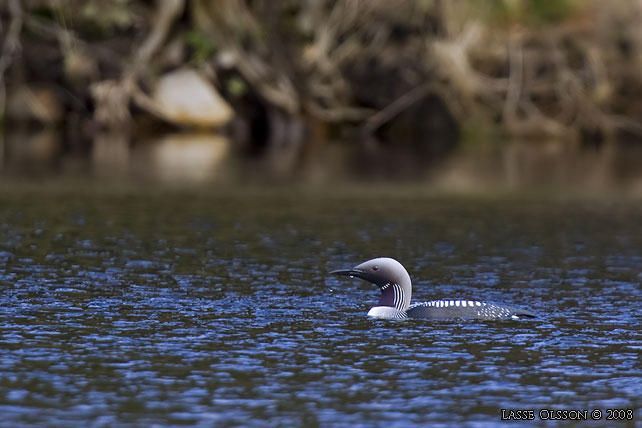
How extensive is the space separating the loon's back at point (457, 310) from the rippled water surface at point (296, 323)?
0.42 ft

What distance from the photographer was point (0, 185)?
34.2 meters

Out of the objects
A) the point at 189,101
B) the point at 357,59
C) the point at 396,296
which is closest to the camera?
the point at 396,296

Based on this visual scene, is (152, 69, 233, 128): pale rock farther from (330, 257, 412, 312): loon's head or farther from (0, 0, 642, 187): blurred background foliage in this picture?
(330, 257, 412, 312): loon's head

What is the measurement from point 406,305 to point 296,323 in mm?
1329

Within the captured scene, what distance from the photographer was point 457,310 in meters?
16.6

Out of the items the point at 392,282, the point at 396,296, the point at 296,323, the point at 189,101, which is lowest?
the point at 296,323

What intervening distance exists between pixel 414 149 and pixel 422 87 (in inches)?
360

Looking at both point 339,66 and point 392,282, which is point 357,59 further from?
point 392,282

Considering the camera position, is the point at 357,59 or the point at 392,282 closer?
the point at 392,282

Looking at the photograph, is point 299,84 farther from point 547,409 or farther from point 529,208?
point 547,409

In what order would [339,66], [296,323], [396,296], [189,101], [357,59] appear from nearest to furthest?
1. [296,323]
2. [396,296]
3. [189,101]
4. [339,66]
5. [357,59]

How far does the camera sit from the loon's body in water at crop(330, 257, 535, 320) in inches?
655

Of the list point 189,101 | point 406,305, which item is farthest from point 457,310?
point 189,101

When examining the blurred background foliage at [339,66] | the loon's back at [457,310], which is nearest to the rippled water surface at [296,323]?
the loon's back at [457,310]
